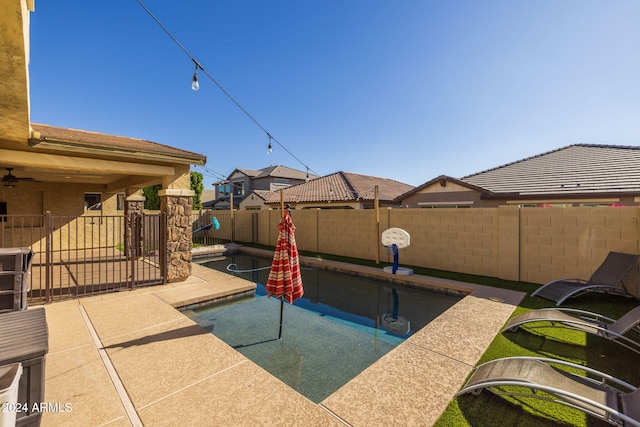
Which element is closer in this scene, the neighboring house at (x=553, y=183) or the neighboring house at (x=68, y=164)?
the neighboring house at (x=68, y=164)

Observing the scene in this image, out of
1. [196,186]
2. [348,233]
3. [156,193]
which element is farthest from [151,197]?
[348,233]

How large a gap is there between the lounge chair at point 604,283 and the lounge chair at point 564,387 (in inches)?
133

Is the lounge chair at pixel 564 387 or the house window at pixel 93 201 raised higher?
the house window at pixel 93 201

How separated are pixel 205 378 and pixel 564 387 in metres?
3.89

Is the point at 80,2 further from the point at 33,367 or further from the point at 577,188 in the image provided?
the point at 577,188

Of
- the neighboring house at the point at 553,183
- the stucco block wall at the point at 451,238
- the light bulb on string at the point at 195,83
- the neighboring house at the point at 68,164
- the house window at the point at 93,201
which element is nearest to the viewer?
the neighboring house at the point at 68,164

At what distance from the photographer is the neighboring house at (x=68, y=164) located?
260 cm

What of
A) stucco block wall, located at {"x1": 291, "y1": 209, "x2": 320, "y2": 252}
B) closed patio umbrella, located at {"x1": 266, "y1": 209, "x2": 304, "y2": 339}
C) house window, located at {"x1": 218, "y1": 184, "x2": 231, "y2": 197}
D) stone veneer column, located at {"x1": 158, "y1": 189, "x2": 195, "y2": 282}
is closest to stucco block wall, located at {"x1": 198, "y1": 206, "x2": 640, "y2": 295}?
stucco block wall, located at {"x1": 291, "y1": 209, "x2": 320, "y2": 252}

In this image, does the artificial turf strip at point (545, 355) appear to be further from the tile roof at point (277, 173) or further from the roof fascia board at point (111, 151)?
the tile roof at point (277, 173)

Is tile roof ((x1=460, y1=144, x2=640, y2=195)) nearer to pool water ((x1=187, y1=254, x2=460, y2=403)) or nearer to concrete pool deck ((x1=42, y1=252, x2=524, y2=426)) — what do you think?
pool water ((x1=187, y1=254, x2=460, y2=403))

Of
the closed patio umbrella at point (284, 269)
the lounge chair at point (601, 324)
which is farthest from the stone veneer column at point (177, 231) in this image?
the lounge chair at point (601, 324)

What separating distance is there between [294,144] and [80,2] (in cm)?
1435

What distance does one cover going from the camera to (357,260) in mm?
11500

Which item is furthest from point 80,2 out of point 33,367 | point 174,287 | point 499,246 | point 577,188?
point 577,188
